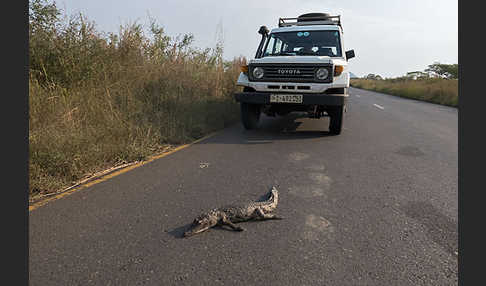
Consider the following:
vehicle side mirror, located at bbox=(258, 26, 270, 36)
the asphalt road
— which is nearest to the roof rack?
vehicle side mirror, located at bbox=(258, 26, 270, 36)

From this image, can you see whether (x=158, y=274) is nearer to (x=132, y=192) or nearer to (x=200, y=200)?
(x=200, y=200)

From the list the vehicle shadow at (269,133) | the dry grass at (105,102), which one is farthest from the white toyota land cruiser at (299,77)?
the dry grass at (105,102)

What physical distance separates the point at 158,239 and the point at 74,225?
31.7 inches

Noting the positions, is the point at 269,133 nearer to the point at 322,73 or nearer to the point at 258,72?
the point at 258,72

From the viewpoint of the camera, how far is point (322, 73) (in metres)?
5.66

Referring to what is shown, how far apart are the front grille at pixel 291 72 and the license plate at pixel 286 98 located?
348mm

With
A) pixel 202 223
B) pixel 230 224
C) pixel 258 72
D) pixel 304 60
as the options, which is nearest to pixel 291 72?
pixel 304 60

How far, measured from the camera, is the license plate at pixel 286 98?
5.69 meters

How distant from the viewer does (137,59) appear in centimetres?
735

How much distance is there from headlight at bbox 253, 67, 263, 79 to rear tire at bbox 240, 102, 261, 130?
70 centimetres

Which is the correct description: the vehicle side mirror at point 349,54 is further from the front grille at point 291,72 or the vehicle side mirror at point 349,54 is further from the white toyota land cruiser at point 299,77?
the front grille at point 291,72

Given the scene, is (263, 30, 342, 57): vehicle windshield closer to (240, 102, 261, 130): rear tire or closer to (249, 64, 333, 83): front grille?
(249, 64, 333, 83): front grille

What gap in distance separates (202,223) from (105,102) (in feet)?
13.7

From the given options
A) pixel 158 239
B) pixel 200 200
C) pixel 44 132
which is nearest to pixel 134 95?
pixel 44 132
